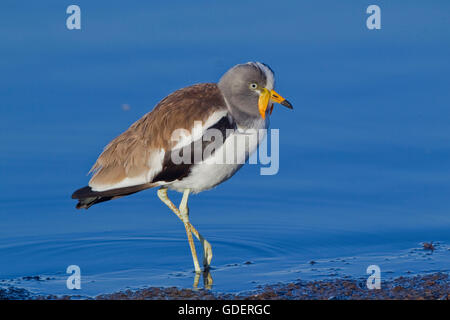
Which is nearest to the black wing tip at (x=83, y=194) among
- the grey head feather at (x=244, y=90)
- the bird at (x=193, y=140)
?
the bird at (x=193, y=140)

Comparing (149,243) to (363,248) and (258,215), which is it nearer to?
(258,215)

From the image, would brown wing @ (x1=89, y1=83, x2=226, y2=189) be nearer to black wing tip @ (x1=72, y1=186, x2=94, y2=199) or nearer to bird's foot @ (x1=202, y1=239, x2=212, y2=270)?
black wing tip @ (x1=72, y1=186, x2=94, y2=199)

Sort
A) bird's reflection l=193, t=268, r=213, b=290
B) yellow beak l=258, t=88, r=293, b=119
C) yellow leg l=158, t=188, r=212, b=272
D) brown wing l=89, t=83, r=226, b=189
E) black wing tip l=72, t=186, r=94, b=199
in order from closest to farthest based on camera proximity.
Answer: bird's reflection l=193, t=268, r=213, b=290 → brown wing l=89, t=83, r=226, b=189 → black wing tip l=72, t=186, r=94, b=199 → yellow beak l=258, t=88, r=293, b=119 → yellow leg l=158, t=188, r=212, b=272

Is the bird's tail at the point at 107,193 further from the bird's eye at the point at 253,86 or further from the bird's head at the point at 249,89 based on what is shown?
the bird's eye at the point at 253,86

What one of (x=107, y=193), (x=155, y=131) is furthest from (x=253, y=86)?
(x=107, y=193)

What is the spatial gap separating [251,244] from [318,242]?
710mm

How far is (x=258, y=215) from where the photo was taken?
10820 mm

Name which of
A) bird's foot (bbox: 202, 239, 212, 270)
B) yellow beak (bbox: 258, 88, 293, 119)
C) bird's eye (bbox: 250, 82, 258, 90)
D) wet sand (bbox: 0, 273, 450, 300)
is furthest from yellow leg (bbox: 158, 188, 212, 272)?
bird's eye (bbox: 250, 82, 258, 90)

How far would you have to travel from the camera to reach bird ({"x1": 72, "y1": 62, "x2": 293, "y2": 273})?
29.6 feet

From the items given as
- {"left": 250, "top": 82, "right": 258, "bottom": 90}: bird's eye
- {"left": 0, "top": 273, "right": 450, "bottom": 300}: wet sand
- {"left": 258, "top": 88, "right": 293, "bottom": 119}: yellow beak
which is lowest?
{"left": 0, "top": 273, "right": 450, "bottom": 300}: wet sand

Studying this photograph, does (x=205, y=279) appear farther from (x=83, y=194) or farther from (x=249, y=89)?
(x=249, y=89)

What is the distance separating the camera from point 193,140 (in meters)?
9.01

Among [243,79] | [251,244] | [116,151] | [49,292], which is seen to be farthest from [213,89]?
[49,292]
